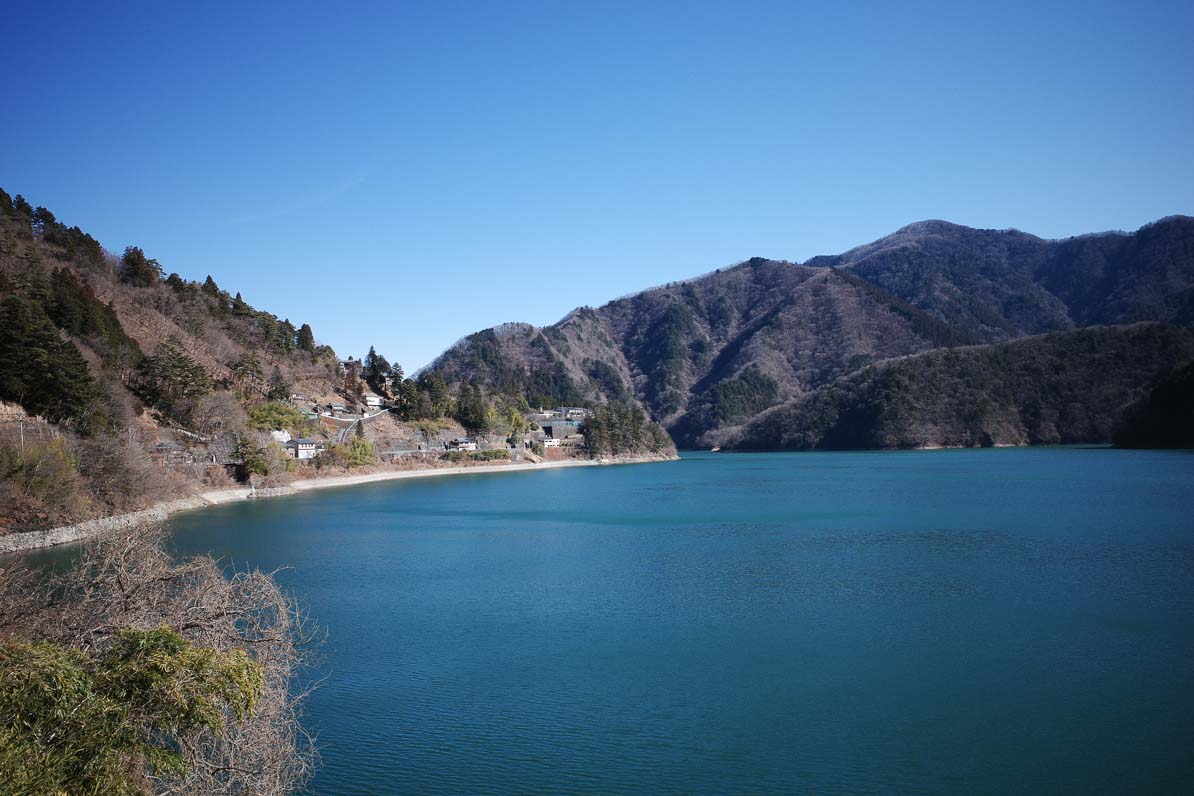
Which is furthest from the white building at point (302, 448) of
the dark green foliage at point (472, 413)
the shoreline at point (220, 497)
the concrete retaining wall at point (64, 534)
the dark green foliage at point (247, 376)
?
the concrete retaining wall at point (64, 534)

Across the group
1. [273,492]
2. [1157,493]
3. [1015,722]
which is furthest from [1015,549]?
[273,492]

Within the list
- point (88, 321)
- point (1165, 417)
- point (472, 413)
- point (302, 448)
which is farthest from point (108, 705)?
point (1165, 417)

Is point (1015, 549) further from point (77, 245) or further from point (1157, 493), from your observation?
point (77, 245)

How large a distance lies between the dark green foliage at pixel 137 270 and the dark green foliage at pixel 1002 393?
70.6 meters

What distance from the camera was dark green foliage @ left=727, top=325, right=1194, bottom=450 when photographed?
81.6 m

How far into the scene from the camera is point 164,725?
19.2 feet

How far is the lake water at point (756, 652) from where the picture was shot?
887 centimetres

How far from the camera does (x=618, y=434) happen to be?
7769 cm

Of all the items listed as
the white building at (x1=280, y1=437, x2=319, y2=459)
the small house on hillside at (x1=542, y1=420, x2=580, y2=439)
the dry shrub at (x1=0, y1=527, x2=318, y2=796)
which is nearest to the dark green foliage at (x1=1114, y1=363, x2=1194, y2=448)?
the small house on hillside at (x1=542, y1=420, x2=580, y2=439)

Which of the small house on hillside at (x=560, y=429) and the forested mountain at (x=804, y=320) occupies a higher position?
the forested mountain at (x=804, y=320)

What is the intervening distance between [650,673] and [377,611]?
6.49 m

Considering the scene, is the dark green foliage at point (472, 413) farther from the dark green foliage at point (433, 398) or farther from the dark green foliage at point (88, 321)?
the dark green foliage at point (88, 321)

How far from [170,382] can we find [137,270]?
16396 mm

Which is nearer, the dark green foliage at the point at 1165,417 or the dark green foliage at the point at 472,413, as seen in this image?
the dark green foliage at the point at 1165,417
